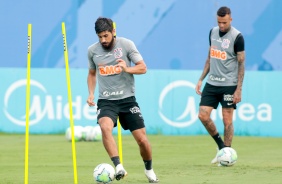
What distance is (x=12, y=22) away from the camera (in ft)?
88.9

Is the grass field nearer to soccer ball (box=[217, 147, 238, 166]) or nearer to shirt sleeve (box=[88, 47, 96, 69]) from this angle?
soccer ball (box=[217, 147, 238, 166])

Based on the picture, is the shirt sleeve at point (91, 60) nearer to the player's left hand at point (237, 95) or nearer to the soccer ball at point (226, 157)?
the soccer ball at point (226, 157)

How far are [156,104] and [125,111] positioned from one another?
1084 centimetres

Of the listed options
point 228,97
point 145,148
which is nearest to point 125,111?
point 145,148

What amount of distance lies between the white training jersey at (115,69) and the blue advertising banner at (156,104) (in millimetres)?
10596

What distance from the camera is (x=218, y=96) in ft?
50.3

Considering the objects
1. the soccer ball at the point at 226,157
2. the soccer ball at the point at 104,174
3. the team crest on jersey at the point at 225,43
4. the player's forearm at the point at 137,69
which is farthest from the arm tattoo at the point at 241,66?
the soccer ball at the point at 104,174

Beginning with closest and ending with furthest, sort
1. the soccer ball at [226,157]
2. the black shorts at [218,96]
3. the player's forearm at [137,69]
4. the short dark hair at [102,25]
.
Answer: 1. the short dark hair at [102,25]
2. the player's forearm at [137,69]
3. the soccer ball at [226,157]
4. the black shorts at [218,96]

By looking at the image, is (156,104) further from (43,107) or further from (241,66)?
(241,66)

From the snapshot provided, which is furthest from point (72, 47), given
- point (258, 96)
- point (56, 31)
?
point (258, 96)

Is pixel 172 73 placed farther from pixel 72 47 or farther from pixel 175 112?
pixel 72 47

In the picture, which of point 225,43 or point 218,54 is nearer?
point 225,43

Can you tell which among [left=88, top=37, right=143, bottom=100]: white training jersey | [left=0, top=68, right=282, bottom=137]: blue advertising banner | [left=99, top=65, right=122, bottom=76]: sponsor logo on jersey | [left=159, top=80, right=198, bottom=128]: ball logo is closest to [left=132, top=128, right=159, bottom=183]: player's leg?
[left=88, top=37, right=143, bottom=100]: white training jersey

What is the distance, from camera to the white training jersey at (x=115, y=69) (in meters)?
12.1
